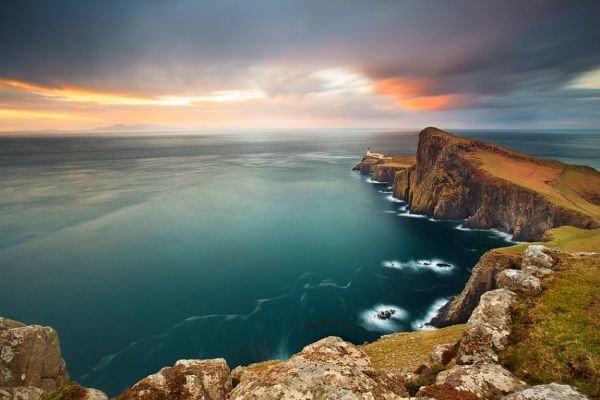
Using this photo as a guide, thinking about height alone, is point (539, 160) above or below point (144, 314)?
above

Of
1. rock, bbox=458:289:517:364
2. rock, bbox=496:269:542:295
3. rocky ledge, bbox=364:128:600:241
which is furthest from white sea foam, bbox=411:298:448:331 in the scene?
rocky ledge, bbox=364:128:600:241

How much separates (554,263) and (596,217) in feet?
243

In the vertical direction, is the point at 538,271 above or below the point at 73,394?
above

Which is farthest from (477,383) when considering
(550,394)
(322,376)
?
(322,376)

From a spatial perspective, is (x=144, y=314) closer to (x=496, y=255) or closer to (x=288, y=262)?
(x=288, y=262)

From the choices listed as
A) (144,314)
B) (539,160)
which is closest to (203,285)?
(144,314)

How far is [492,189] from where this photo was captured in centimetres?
10606

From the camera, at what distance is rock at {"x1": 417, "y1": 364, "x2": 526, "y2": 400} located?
1427 cm

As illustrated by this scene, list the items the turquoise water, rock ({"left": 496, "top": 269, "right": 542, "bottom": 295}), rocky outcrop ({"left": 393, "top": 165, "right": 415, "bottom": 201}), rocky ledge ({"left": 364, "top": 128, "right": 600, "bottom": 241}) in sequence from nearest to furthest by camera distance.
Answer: rock ({"left": 496, "top": 269, "right": 542, "bottom": 295}) → the turquoise water → rocky ledge ({"left": 364, "top": 128, "right": 600, "bottom": 241}) → rocky outcrop ({"left": 393, "top": 165, "right": 415, "bottom": 201})

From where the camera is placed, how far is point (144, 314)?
6031cm

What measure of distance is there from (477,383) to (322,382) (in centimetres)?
795

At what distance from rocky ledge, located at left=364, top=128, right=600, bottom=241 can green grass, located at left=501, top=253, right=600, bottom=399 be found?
73428 mm

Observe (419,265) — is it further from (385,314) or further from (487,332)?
(487,332)

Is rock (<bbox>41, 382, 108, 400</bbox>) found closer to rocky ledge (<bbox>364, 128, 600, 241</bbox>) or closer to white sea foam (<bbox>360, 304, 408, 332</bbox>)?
white sea foam (<bbox>360, 304, 408, 332</bbox>)
